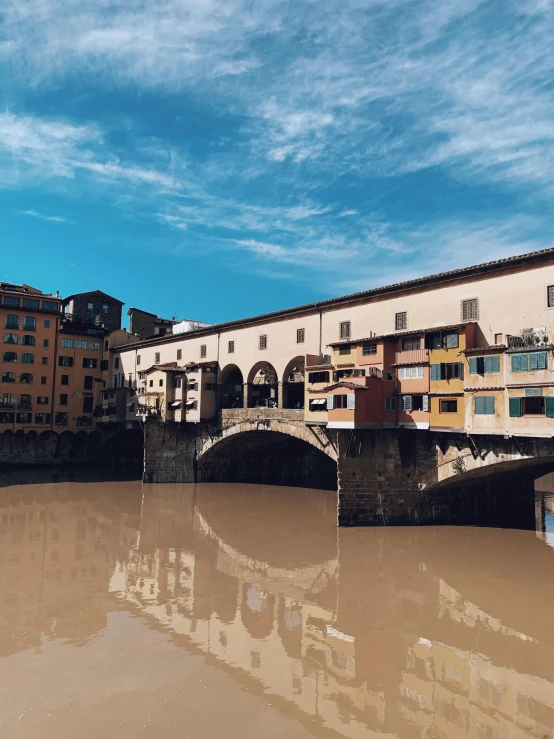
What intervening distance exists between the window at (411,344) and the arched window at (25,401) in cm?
4861

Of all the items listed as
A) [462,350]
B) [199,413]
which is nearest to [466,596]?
[462,350]

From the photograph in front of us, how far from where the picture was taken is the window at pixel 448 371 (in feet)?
85.8

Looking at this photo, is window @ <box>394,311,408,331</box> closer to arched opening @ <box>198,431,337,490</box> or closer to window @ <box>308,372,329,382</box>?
window @ <box>308,372,329,382</box>

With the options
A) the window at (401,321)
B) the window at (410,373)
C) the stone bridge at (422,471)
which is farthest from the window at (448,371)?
the window at (401,321)

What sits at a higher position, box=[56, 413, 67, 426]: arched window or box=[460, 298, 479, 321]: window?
box=[460, 298, 479, 321]: window

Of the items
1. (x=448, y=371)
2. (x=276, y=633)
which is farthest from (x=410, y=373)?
(x=276, y=633)

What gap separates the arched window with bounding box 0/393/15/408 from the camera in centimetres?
A: 5830

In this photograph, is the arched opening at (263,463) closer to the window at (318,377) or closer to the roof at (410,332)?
the window at (318,377)

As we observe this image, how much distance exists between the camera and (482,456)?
25.8m

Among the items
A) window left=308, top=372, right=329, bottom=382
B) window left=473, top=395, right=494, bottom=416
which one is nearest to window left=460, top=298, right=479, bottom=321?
window left=473, top=395, right=494, bottom=416

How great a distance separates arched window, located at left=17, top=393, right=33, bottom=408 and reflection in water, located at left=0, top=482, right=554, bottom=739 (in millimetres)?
31842

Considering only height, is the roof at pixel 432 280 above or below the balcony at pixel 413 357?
above

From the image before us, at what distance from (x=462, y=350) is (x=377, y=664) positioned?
16.3 meters

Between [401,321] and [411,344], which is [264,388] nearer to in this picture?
[401,321]
